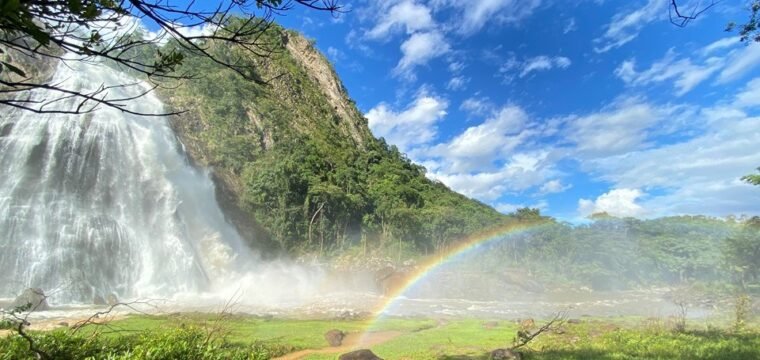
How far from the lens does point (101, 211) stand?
114ft

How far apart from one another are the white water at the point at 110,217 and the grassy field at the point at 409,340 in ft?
46.3

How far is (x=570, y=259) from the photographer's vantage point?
62625 mm

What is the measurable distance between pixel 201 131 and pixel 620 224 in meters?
61.0

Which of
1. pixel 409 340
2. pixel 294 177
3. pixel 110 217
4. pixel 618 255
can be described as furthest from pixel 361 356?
pixel 618 255

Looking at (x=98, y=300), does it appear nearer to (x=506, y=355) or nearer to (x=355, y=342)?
(x=355, y=342)

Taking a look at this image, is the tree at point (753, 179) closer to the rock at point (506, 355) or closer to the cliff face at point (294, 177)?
the rock at point (506, 355)

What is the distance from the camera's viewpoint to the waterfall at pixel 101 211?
1139 inches

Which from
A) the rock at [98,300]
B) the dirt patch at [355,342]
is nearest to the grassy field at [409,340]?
the dirt patch at [355,342]

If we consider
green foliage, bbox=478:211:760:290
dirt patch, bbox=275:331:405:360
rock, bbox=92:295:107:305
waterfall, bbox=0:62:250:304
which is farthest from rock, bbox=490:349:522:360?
green foliage, bbox=478:211:760:290

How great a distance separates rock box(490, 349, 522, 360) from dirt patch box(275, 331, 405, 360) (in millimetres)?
5220

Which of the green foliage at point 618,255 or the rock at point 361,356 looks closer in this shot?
the rock at point 361,356

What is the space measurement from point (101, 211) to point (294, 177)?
23304 millimetres

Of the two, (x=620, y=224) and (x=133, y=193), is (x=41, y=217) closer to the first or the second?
(x=133, y=193)

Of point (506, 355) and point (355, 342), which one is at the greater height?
point (506, 355)
